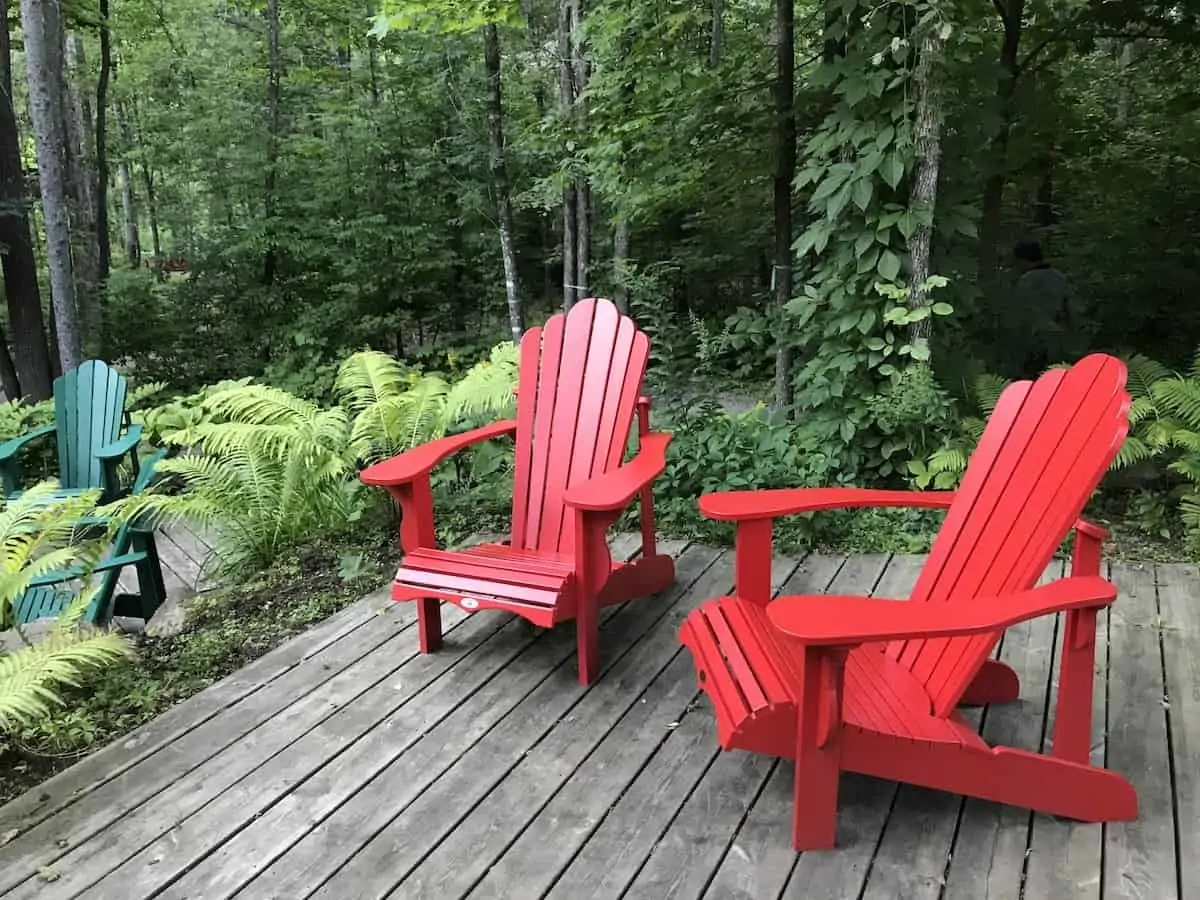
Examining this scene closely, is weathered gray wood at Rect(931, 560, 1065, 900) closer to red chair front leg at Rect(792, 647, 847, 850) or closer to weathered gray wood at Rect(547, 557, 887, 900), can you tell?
red chair front leg at Rect(792, 647, 847, 850)

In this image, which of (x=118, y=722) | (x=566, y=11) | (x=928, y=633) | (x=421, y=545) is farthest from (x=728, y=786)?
(x=566, y=11)

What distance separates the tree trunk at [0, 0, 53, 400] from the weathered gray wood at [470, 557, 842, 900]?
6.71m

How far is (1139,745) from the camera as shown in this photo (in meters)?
2.00

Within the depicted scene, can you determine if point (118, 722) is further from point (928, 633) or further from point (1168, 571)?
point (1168, 571)

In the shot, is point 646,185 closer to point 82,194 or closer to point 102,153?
point 102,153

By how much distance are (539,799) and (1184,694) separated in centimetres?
169

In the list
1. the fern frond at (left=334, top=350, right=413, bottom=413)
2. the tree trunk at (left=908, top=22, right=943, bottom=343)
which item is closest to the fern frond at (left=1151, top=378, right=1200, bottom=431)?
the tree trunk at (left=908, top=22, right=943, bottom=343)

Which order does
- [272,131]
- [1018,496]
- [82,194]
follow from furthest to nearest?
1. [82,194]
2. [272,131]
3. [1018,496]

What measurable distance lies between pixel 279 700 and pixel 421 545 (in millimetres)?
583

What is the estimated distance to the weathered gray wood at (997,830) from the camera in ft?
5.20

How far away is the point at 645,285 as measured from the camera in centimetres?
391

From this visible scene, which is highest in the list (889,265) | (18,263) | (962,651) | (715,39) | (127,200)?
(127,200)

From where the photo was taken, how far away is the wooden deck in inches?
64.6

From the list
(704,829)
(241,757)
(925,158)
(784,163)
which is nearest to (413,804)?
(241,757)
